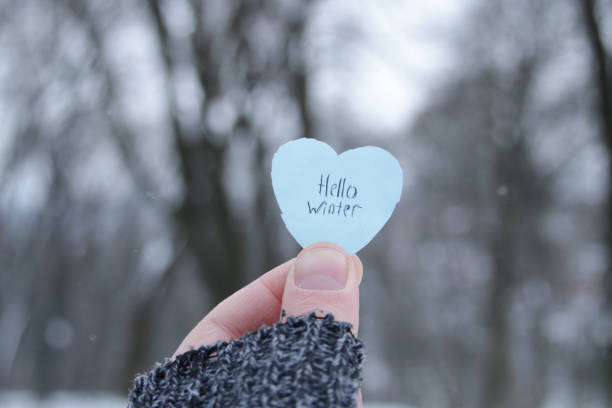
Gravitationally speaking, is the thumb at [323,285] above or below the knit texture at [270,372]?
above

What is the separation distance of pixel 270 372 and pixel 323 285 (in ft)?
0.67

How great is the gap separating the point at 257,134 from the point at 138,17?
1.72 meters

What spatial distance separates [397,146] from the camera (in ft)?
37.1

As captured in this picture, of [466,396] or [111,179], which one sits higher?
[111,179]

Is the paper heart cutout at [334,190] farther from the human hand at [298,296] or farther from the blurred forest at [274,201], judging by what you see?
the blurred forest at [274,201]

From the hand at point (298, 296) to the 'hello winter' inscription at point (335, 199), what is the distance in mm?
108

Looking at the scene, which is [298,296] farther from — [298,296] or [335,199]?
[335,199]

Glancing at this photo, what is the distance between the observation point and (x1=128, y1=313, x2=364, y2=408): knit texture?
0.85 metres

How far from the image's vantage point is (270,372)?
0.87 metres

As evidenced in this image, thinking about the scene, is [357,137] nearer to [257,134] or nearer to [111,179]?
[257,134]

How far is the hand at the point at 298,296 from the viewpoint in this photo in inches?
39.3

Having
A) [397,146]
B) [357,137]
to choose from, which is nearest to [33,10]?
[357,137]

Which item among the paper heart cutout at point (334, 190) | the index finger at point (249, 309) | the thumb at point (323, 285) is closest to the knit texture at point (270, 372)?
the thumb at point (323, 285)

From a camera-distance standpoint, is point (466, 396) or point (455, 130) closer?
point (455, 130)
